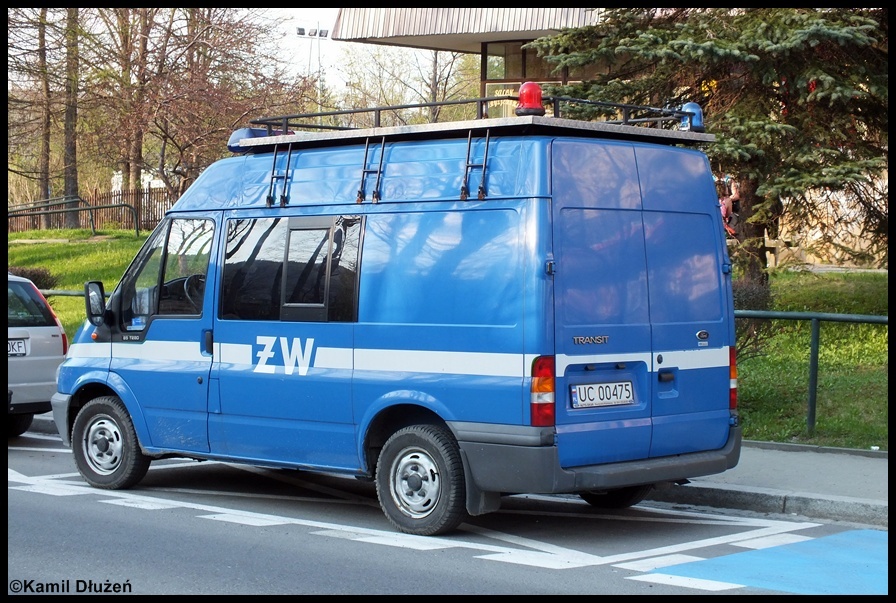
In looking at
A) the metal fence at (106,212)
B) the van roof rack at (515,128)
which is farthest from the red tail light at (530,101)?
the metal fence at (106,212)

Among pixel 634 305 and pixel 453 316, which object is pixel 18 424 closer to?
pixel 453 316

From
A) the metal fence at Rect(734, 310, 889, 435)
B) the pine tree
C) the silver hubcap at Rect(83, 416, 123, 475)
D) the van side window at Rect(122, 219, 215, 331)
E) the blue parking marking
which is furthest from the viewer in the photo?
the pine tree

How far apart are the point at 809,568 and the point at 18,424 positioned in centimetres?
845

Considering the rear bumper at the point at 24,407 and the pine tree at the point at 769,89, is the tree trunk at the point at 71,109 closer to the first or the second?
the pine tree at the point at 769,89

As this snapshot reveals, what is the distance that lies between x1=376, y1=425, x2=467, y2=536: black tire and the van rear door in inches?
28.3

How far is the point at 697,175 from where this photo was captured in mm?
7930

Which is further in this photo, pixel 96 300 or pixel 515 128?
pixel 96 300

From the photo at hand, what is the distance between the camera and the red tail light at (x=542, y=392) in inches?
271

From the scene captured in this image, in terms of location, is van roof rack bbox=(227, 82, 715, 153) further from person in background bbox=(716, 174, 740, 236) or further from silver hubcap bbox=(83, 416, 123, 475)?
person in background bbox=(716, 174, 740, 236)

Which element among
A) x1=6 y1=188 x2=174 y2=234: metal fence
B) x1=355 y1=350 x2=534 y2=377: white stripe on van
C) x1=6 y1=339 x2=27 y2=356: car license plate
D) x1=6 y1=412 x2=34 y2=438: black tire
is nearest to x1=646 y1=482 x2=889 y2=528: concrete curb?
A: x1=355 y1=350 x2=534 y2=377: white stripe on van

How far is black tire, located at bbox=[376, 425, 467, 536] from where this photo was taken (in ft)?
23.8

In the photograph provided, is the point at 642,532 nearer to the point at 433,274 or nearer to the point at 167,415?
the point at 433,274

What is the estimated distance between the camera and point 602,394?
7.23m

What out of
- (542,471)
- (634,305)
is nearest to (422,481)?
(542,471)
